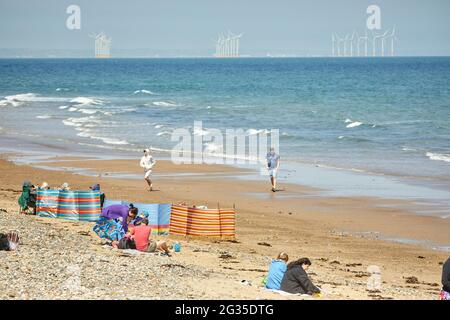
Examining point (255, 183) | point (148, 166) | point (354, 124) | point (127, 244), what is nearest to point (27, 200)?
point (127, 244)

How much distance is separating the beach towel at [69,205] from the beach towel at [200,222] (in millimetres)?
1873

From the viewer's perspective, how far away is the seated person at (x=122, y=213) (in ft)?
56.2

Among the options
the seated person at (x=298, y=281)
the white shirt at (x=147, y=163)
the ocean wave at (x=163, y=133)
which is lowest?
the seated person at (x=298, y=281)

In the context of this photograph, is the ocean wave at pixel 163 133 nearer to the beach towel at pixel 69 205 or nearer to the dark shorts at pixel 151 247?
the beach towel at pixel 69 205

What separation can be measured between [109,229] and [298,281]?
482 cm

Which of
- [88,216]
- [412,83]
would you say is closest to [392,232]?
[88,216]

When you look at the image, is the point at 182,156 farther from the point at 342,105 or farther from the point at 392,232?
the point at 342,105

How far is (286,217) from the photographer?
22688 mm

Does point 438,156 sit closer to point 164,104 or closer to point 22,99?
point 164,104

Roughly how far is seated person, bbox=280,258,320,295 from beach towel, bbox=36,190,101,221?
7.17 m

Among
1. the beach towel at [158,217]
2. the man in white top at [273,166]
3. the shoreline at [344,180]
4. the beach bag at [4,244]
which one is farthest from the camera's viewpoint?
the man in white top at [273,166]

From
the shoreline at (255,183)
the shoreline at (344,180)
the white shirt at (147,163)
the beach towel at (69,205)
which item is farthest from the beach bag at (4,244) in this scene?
the shoreline at (344,180)

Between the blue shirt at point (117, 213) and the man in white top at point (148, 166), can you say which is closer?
the blue shirt at point (117, 213)
